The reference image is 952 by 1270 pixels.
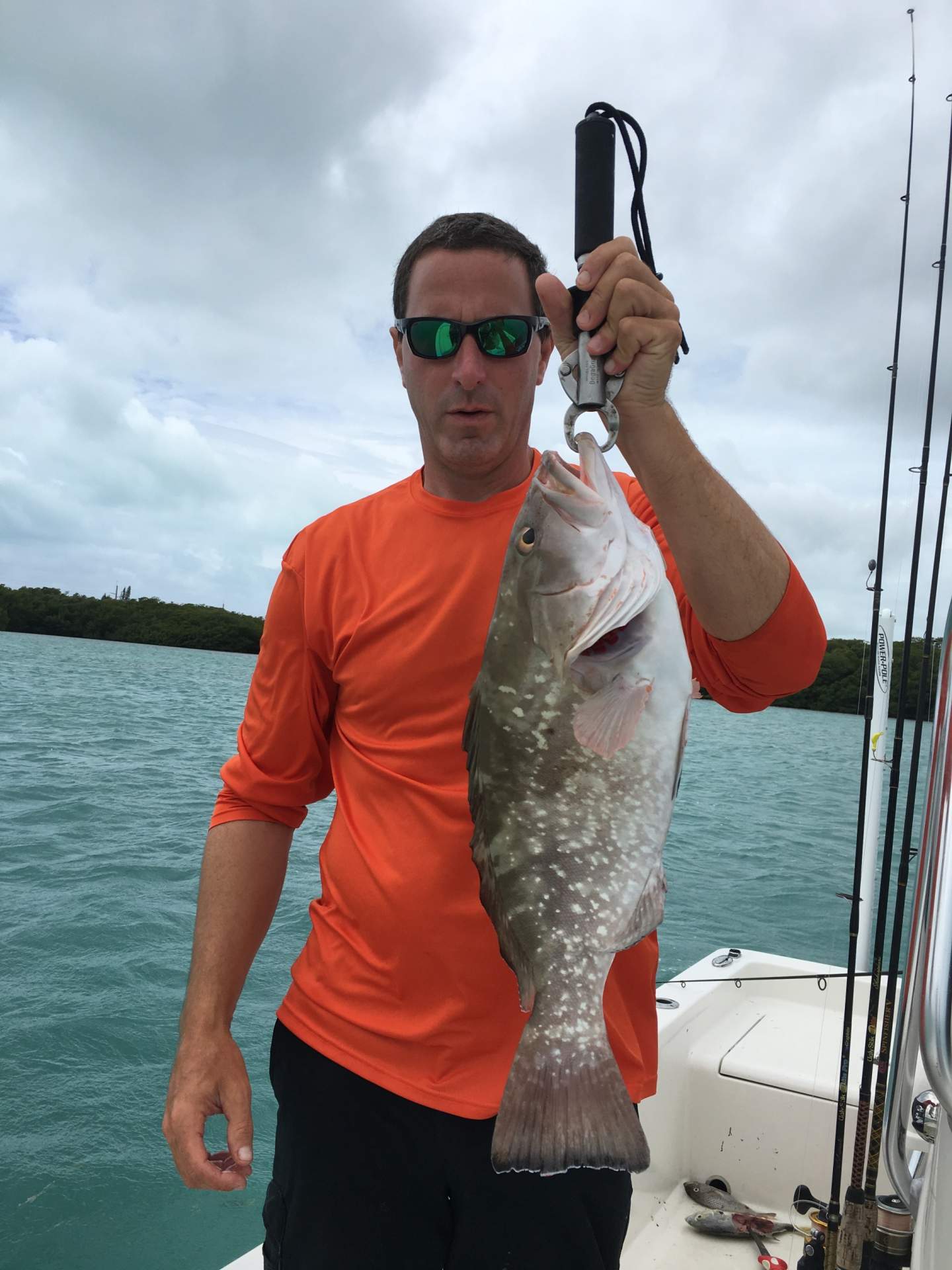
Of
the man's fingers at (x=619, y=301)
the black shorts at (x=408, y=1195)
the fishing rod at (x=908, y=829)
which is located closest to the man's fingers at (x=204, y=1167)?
the black shorts at (x=408, y=1195)

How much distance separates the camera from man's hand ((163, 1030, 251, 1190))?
69.0 inches

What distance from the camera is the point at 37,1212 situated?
5.80m

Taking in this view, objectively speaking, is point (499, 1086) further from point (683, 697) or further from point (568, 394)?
point (568, 394)

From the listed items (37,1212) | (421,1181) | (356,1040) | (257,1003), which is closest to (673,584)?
(356,1040)

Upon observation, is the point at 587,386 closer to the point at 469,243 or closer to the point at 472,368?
the point at 472,368

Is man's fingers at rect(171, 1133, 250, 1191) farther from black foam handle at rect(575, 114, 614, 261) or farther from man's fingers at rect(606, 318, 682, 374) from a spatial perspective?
black foam handle at rect(575, 114, 614, 261)

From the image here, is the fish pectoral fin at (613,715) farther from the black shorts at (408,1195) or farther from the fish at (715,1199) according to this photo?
the fish at (715,1199)

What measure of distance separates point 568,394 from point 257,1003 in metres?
8.91

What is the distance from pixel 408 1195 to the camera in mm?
1736

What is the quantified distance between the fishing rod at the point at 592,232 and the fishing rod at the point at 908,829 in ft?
4.97

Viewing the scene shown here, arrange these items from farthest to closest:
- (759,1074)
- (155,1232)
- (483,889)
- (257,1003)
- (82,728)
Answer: (82,728), (257,1003), (155,1232), (759,1074), (483,889)

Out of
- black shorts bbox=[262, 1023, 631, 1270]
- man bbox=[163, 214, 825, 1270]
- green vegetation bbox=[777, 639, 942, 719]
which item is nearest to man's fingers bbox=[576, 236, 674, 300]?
man bbox=[163, 214, 825, 1270]

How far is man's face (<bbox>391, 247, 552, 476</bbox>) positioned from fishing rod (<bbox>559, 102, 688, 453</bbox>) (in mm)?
476

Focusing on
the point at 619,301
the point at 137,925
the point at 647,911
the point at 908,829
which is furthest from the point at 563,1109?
the point at 137,925
